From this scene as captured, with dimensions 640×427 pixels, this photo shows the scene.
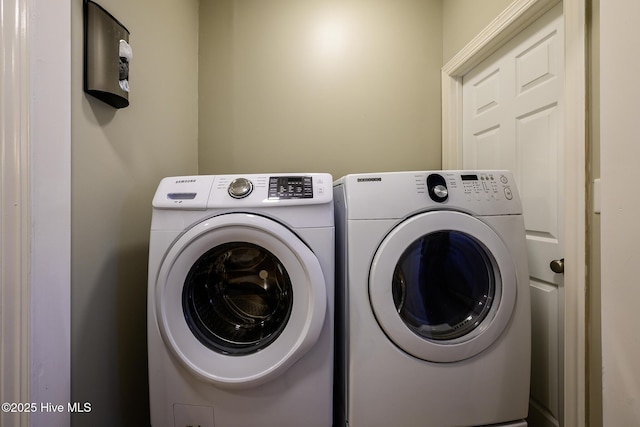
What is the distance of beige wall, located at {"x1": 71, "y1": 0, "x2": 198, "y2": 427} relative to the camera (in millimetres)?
763

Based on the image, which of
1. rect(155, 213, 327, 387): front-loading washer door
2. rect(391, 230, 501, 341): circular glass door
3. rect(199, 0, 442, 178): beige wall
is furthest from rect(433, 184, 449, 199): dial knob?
rect(199, 0, 442, 178): beige wall

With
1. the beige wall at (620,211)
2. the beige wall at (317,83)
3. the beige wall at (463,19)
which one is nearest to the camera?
the beige wall at (620,211)

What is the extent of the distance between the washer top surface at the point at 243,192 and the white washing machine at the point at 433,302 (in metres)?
0.12

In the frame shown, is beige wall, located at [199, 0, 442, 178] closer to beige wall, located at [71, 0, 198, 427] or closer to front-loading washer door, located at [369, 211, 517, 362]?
beige wall, located at [71, 0, 198, 427]

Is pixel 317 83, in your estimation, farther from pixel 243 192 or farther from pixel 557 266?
pixel 557 266

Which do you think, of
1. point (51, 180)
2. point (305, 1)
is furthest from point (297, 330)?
point (305, 1)

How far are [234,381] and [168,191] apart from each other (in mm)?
615

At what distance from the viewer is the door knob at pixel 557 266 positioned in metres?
0.93

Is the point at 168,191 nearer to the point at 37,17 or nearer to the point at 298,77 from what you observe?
the point at 37,17

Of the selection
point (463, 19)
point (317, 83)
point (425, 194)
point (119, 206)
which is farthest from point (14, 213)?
point (463, 19)

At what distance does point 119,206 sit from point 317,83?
1.19m

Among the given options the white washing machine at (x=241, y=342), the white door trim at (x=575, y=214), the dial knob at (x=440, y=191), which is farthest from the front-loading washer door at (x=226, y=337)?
the white door trim at (x=575, y=214)

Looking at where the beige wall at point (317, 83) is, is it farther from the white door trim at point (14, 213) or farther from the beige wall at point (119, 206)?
the white door trim at point (14, 213)

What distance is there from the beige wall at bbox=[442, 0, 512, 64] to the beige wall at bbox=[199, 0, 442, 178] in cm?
5
